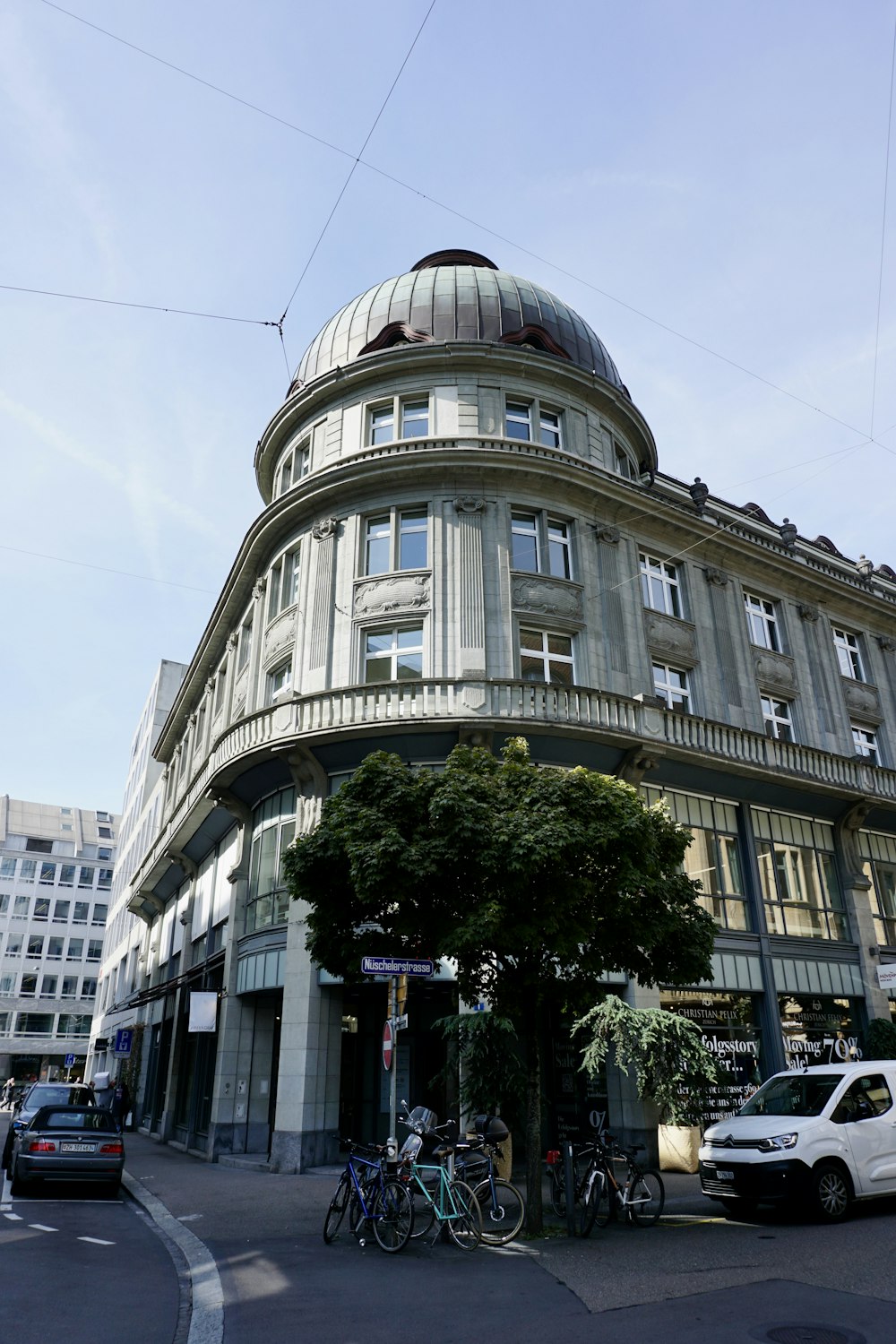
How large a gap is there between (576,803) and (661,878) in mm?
1726

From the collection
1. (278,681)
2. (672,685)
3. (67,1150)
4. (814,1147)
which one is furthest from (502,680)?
(67,1150)

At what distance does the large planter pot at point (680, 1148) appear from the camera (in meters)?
17.2

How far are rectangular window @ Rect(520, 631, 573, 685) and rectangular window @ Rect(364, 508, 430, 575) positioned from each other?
9.80 ft

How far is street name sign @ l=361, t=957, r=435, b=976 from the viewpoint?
11.5 m

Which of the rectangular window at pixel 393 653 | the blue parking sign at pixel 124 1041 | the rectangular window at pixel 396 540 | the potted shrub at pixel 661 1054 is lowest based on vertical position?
the potted shrub at pixel 661 1054

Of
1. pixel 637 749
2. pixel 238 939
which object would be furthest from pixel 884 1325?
pixel 238 939

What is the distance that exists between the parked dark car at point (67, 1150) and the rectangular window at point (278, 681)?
10.3m

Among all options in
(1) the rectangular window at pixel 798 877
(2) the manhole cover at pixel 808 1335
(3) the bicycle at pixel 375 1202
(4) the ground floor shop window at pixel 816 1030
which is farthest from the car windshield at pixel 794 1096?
Result: (1) the rectangular window at pixel 798 877

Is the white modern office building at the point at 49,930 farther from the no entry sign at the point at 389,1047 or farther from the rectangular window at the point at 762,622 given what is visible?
the no entry sign at the point at 389,1047

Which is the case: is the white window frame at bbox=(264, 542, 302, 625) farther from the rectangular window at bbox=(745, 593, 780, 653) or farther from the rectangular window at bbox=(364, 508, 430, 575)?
the rectangular window at bbox=(745, 593, 780, 653)

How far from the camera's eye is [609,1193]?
11.4 meters

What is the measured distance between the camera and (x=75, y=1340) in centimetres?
689

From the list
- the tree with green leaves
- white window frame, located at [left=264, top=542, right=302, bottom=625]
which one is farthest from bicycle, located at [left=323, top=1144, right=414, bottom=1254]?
white window frame, located at [left=264, top=542, right=302, bottom=625]

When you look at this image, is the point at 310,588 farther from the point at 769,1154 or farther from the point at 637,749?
the point at 769,1154
